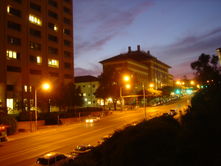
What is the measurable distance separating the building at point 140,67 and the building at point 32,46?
26.4 metres

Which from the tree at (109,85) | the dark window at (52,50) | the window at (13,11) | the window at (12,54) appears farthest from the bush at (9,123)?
the tree at (109,85)

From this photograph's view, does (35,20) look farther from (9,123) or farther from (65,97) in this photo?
(9,123)

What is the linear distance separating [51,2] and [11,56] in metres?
24.0

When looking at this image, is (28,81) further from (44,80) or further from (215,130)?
(215,130)

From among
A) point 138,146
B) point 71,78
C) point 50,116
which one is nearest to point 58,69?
point 71,78

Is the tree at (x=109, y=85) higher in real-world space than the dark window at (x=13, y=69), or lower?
lower

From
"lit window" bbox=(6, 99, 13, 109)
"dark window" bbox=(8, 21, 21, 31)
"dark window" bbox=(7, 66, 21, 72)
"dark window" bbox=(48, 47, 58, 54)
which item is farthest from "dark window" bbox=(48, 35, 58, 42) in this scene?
"lit window" bbox=(6, 99, 13, 109)

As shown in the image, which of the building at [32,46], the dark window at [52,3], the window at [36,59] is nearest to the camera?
the building at [32,46]

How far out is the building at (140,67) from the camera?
332 ft

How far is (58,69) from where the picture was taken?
69188 mm

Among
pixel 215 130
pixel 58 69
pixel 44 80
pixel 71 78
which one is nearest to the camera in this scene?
pixel 215 130

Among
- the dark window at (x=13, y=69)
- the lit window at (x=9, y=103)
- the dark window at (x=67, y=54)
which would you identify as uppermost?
the dark window at (x=67, y=54)

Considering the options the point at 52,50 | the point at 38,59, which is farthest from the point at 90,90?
the point at 38,59

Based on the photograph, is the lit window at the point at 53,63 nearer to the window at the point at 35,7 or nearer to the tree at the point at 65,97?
the tree at the point at 65,97
